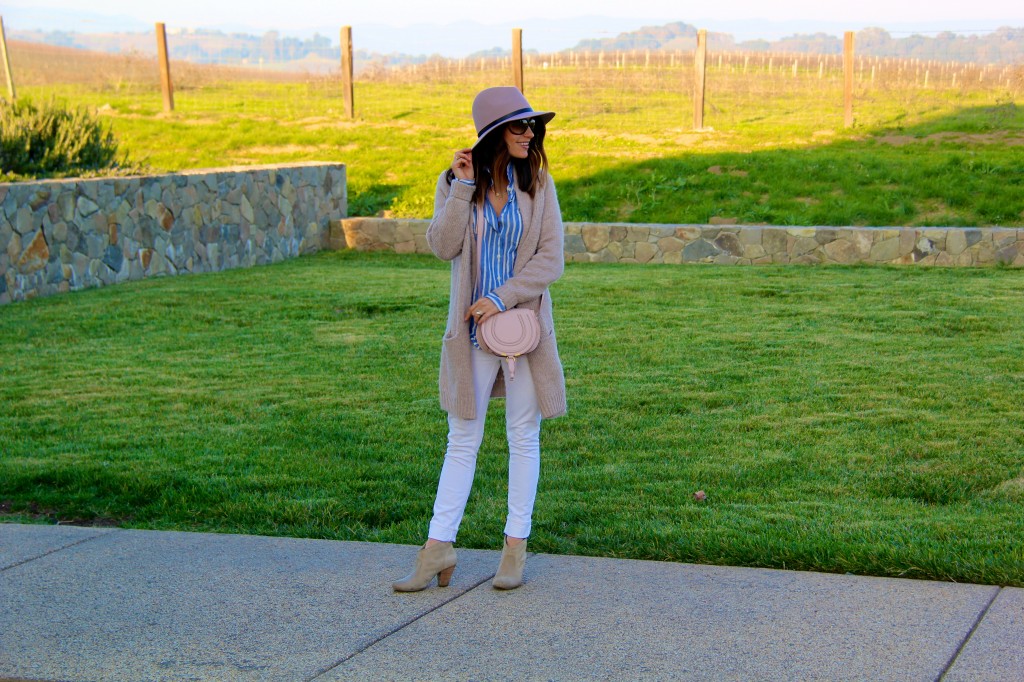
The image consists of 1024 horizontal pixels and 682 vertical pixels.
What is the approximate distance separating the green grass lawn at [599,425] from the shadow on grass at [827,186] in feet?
12.7

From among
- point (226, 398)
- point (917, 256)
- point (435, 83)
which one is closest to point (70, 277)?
point (226, 398)

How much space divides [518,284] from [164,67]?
21022mm

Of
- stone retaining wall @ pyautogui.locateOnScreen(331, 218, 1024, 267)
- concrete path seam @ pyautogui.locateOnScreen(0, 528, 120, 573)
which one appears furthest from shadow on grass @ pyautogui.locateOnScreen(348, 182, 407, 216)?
concrete path seam @ pyautogui.locateOnScreen(0, 528, 120, 573)

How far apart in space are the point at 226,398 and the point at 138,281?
5606 millimetres

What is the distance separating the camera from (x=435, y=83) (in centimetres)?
3244

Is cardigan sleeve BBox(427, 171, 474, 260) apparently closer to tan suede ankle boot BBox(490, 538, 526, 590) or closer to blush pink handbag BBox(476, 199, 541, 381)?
blush pink handbag BBox(476, 199, 541, 381)

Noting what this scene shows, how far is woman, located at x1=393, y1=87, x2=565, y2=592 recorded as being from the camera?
3.93m

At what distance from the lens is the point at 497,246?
4004 mm

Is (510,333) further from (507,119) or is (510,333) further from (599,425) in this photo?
(599,425)

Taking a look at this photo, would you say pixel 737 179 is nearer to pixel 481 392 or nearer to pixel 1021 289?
pixel 1021 289

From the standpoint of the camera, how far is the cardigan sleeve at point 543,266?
3924 mm

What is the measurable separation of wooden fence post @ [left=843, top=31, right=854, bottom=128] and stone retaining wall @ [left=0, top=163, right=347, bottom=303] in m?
8.77

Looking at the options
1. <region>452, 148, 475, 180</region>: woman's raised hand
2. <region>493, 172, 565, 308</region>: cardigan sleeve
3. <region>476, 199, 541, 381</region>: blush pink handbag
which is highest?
<region>452, 148, 475, 180</region>: woman's raised hand

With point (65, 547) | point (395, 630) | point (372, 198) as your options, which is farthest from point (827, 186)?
point (395, 630)
